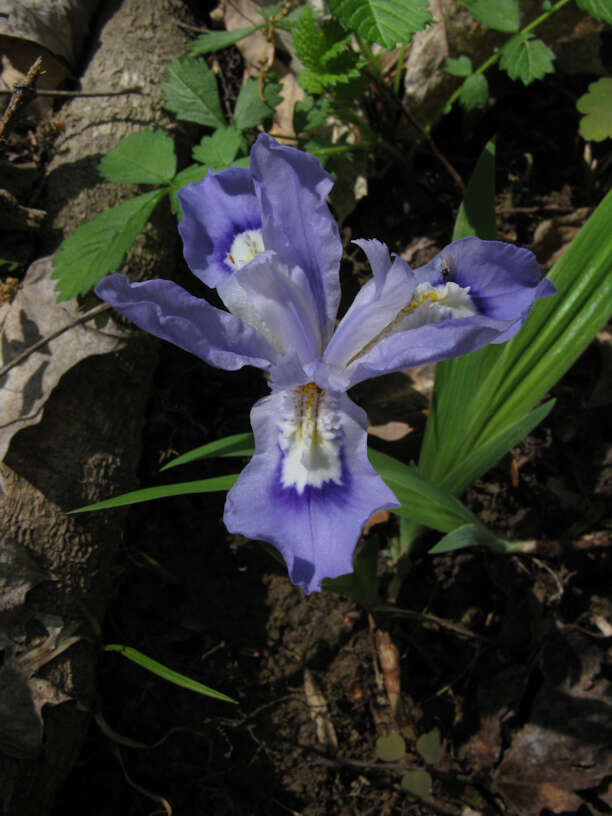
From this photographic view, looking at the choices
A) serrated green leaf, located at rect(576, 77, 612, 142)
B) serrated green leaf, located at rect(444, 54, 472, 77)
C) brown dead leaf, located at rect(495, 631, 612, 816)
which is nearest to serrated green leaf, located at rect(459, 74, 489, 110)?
serrated green leaf, located at rect(444, 54, 472, 77)

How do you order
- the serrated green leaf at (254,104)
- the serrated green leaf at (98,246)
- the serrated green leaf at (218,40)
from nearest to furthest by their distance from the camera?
the serrated green leaf at (98,246)
the serrated green leaf at (254,104)
the serrated green leaf at (218,40)

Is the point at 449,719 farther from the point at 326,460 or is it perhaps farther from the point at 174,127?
the point at 174,127

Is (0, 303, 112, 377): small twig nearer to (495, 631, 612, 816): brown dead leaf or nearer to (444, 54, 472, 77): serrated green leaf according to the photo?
(444, 54, 472, 77): serrated green leaf

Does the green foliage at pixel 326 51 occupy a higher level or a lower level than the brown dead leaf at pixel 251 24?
lower

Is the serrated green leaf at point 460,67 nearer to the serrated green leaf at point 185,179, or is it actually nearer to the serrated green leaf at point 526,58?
the serrated green leaf at point 526,58

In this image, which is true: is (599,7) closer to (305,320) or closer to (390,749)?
(305,320)

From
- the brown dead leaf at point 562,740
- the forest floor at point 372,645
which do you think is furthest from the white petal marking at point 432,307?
the brown dead leaf at point 562,740
